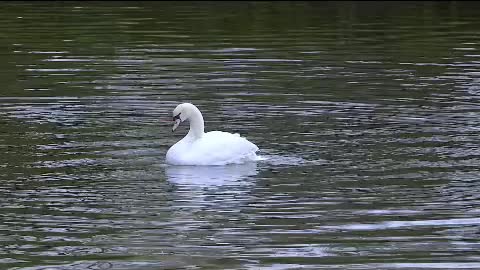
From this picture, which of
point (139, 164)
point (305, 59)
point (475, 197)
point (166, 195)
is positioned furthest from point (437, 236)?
point (305, 59)

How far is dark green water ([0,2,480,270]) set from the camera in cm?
1145

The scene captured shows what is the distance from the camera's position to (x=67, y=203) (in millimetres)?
13125

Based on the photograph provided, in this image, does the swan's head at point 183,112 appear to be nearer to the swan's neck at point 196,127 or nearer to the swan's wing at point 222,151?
the swan's neck at point 196,127

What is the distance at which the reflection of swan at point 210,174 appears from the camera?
14312 mm

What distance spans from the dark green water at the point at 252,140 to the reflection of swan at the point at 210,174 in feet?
0.17

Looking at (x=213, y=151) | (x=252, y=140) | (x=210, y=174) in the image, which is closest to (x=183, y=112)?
(x=213, y=151)

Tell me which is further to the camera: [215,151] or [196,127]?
[196,127]

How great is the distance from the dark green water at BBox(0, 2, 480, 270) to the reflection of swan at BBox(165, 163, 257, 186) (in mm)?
53

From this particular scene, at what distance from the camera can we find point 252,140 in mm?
16453

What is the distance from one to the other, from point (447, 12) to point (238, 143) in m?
20.8

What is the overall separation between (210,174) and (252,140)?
1.75m

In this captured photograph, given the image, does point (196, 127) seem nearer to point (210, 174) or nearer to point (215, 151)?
point (215, 151)

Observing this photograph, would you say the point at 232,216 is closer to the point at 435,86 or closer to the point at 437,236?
the point at 437,236

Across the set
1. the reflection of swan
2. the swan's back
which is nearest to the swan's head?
the swan's back
